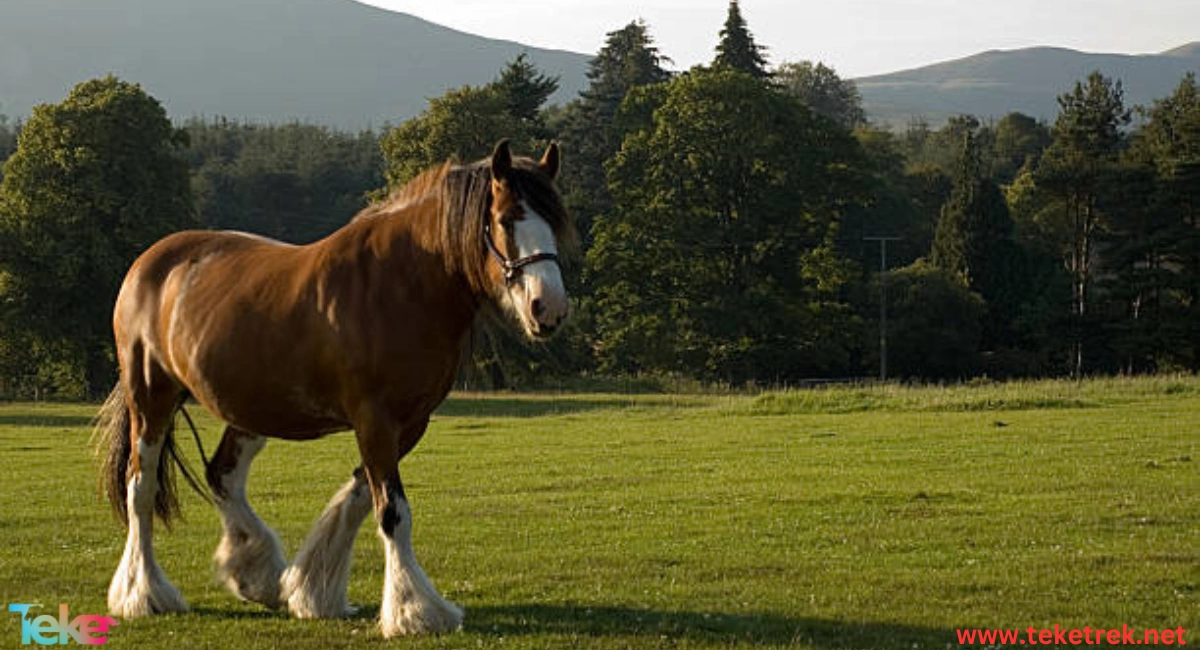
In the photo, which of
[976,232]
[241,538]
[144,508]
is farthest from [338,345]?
[976,232]

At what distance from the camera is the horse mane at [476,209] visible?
827 cm

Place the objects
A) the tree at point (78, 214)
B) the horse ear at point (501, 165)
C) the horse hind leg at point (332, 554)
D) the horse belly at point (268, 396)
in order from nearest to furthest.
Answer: the horse ear at point (501, 165) → the horse belly at point (268, 396) → the horse hind leg at point (332, 554) → the tree at point (78, 214)

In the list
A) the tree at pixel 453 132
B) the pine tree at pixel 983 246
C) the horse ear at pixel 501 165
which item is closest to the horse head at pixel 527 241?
the horse ear at pixel 501 165

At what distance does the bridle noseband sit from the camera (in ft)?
26.2

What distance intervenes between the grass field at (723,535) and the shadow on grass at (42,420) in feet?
29.3

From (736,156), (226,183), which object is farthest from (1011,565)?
(226,183)

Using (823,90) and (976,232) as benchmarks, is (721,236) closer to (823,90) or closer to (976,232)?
(976,232)

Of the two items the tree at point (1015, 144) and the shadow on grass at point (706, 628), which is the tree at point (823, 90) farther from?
the shadow on grass at point (706, 628)

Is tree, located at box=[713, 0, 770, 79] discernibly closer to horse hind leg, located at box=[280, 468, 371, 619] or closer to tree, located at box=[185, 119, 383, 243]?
tree, located at box=[185, 119, 383, 243]

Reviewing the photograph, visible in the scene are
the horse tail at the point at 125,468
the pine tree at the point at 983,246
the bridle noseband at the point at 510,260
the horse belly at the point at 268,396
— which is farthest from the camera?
the pine tree at the point at 983,246

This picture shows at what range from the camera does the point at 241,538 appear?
9.69 meters

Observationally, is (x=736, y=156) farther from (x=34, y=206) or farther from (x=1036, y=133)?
(x=1036, y=133)

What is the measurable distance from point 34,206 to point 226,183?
4003 centimetres

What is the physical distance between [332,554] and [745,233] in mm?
49867
